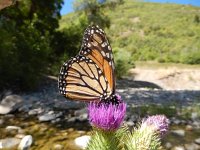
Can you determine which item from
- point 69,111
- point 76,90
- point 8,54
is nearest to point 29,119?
point 69,111

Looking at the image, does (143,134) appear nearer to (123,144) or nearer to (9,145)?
(123,144)

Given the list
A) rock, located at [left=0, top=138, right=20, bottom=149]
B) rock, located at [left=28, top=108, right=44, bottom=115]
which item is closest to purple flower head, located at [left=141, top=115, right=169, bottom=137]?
rock, located at [left=0, top=138, right=20, bottom=149]

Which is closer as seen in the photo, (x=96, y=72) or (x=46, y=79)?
(x=96, y=72)

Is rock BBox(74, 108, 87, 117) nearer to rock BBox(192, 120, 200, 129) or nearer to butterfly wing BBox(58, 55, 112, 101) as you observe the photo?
rock BBox(192, 120, 200, 129)

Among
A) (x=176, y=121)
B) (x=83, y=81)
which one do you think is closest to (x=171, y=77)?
(x=176, y=121)

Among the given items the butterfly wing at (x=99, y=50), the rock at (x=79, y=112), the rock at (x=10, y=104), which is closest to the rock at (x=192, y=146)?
the rock at (x=79, y=112)
